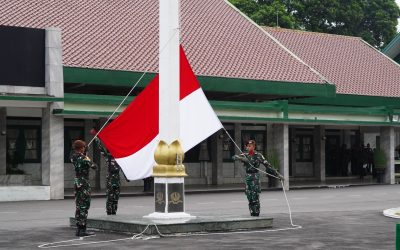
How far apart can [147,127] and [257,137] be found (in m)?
26.0

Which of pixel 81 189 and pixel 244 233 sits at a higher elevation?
pixel 81 189

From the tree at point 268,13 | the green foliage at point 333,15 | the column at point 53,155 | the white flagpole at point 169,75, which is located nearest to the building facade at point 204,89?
the column at point 53,155

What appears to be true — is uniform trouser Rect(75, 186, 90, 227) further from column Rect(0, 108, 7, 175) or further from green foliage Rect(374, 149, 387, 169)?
green foliage Rect(374, 149, 387, 169)

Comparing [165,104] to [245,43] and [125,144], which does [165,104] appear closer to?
[125,144]

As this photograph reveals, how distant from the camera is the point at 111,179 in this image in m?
19.5

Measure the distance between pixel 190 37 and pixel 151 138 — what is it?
2276 cm

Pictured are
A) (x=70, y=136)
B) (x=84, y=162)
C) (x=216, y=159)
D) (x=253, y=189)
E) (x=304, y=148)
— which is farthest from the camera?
(x=304, y=148)

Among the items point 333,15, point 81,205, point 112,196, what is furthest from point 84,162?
point 333,15

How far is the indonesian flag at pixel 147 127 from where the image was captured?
60.6 ft

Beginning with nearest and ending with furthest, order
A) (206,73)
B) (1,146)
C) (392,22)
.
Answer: (1,146), (206,73), (392,22)

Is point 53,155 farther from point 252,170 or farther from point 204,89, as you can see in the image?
point 252,170

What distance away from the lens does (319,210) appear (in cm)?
2475

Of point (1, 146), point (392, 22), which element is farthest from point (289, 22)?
point (1, 146)

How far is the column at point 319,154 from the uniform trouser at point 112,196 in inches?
1085
